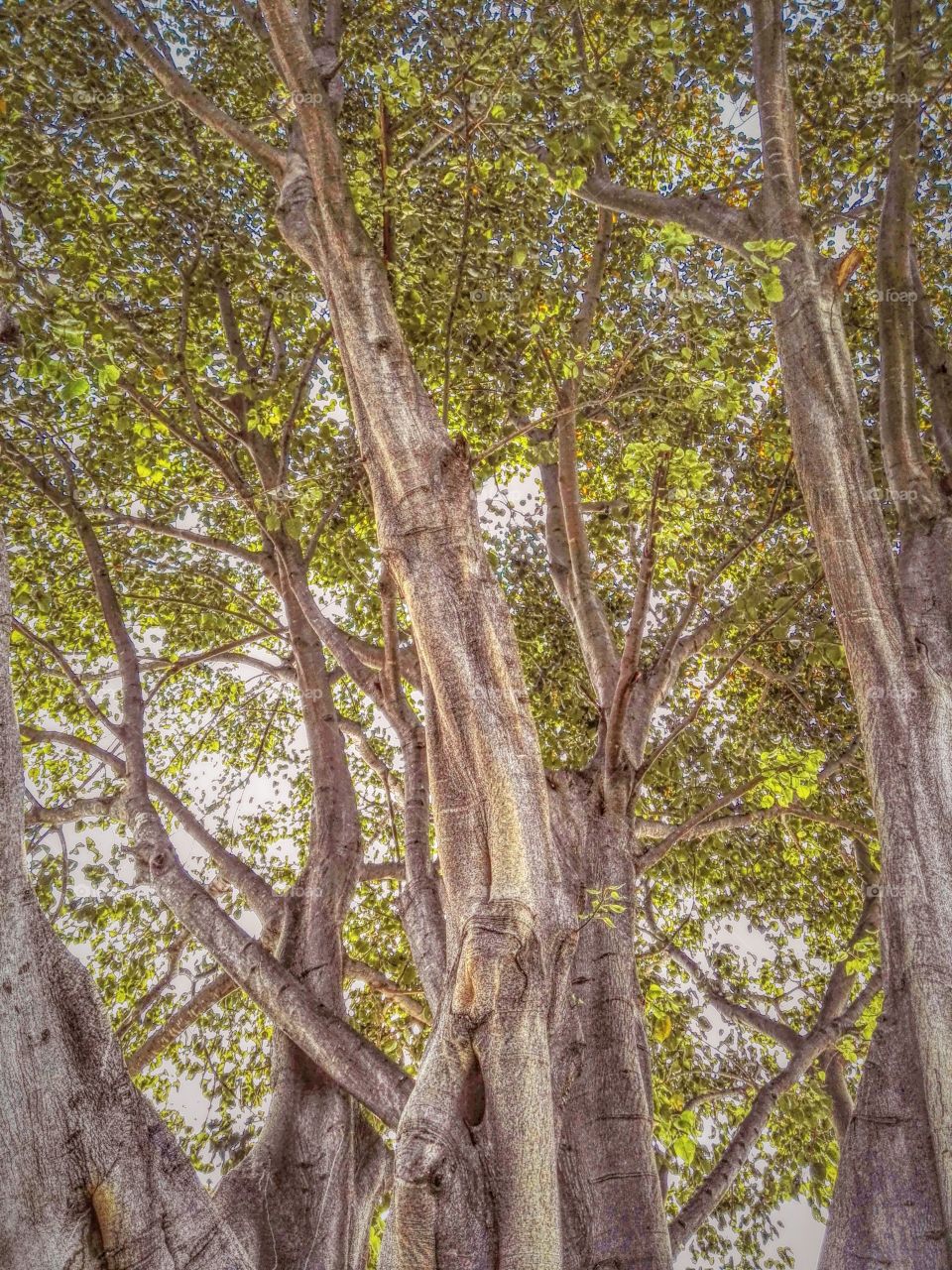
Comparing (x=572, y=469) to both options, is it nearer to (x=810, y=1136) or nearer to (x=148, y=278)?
(x=148, y=278)

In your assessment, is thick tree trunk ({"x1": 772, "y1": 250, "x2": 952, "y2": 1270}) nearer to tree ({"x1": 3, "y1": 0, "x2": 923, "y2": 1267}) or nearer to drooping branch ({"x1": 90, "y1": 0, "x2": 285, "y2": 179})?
tree ({"x1": 3, "y1": 0, "x2": 923, "y2": 1267})

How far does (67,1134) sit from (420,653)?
2053 millimetres

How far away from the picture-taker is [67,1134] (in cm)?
238

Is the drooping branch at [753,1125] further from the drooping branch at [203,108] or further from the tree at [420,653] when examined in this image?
the drooping branch at [203,108]

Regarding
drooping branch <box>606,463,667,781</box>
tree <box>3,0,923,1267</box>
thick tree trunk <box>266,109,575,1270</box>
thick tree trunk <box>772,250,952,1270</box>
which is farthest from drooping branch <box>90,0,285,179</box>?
thick tree trunk <box>772,250,952,1270</box>

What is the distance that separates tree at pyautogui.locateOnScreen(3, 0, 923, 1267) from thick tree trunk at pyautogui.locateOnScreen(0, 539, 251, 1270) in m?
0.02

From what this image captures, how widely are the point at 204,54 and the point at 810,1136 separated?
12.0 meters

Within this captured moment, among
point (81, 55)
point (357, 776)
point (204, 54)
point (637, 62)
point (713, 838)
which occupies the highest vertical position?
point (204, 54)

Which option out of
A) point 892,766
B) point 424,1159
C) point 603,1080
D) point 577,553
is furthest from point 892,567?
point 424,1159

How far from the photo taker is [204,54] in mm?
8117

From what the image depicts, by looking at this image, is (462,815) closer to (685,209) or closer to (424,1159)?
(424,1159)

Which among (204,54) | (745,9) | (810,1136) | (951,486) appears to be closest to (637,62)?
(745,9)

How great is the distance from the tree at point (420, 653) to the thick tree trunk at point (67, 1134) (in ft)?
0.05

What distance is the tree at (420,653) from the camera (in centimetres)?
334
